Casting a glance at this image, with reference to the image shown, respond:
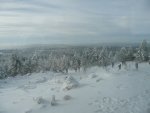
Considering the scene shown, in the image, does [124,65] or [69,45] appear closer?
[69,45]

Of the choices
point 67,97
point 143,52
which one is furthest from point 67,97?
point 143,52

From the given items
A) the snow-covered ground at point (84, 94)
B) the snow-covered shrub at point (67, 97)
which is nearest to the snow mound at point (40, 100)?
the snow-covered ground at point (84, 94)

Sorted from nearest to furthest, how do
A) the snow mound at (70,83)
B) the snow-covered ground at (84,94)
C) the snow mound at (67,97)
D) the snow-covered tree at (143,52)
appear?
the snow-covered ground at (84,94), the snow mound at (67,97), the snow mound at (70,83), the snow-covered tree at (143,52)

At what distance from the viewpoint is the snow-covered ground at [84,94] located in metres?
9.34

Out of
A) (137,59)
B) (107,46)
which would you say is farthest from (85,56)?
(137,59)

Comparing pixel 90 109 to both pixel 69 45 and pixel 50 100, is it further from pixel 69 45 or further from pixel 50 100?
pixel 69 45

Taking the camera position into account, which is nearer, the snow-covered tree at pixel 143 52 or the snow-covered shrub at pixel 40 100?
the snow-covered shrub at pixel 40 100

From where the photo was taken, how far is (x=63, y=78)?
11.0 meters

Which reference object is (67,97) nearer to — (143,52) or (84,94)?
(84,94)

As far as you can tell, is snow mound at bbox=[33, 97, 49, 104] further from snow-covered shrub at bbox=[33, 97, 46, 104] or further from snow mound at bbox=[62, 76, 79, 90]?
snow mound at bbox=[62, 76, 79, 90]

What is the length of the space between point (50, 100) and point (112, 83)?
9.04 feet

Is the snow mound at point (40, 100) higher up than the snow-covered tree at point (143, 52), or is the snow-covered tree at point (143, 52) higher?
the snow-covered tree at point (143, 52)

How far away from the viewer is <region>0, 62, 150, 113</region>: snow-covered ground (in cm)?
934

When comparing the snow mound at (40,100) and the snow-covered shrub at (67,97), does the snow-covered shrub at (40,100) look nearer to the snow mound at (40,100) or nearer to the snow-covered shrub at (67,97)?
the snow mound at (40,100)
